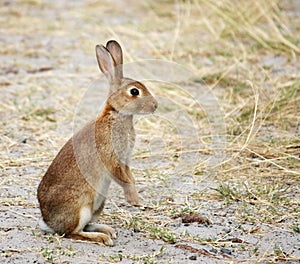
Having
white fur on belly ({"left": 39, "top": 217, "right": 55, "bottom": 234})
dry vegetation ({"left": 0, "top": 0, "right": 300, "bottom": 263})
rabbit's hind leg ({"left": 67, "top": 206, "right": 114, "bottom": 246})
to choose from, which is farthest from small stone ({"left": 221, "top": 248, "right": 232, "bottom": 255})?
white fur on belly ({"left": 39, "top": 217, "right": 55, "bottom": 234})

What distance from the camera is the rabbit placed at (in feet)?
12.7

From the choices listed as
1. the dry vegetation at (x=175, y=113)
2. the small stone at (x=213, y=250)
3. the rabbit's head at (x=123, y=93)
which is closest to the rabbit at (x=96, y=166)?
the rabbit's head at (x=123, y=93)

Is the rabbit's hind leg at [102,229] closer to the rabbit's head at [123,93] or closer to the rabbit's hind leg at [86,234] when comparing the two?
the rabbit's hind leg at [86,234]

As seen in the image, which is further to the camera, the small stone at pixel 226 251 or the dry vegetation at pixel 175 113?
the dry vegetation at pixel 175 113

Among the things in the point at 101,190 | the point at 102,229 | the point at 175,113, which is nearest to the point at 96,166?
the point at 101,190

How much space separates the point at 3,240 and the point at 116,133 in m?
0.79

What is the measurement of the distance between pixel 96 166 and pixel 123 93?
1.41 ft

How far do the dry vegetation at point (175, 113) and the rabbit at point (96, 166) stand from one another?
0.49ft

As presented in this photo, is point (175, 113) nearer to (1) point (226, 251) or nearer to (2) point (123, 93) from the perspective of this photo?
(2) point (123, 93)

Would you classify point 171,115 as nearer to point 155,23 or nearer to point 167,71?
point 167,71

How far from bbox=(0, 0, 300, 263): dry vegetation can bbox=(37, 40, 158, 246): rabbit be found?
0.15 m

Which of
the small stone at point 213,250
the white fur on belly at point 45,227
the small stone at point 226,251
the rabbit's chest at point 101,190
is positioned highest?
the rabbit's chest at point 101,190

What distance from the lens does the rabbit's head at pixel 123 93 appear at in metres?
4.14

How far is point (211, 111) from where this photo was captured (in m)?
6.18
